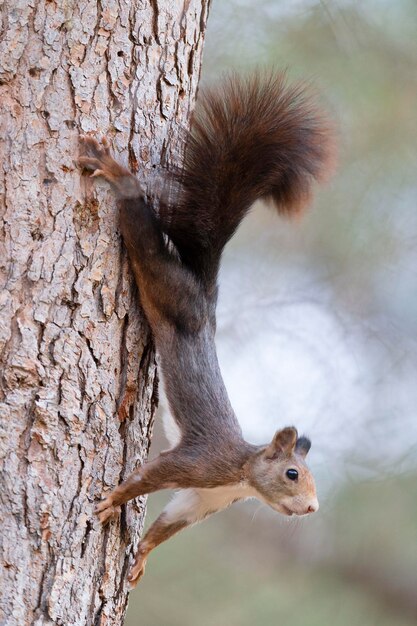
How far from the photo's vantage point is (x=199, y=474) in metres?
1.94

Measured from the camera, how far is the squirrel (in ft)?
6.07

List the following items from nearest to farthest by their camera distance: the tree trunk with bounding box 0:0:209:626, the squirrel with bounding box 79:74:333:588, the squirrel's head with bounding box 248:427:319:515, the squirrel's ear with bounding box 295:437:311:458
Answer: the tree trunk with bounding box 0:0:209:626 → the squirrel with bounding box 79:74:333:588 → the squirrel's head with bounding box 248:427:319:515 → the squirrel's ear with bounding box 295:437:311:458

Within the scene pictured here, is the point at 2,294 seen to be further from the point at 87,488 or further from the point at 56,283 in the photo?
the point at 87,488

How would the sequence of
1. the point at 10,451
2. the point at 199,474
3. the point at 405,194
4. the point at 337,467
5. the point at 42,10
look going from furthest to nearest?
the point at 405,194 → the point at 337,467 → the point at 199,474 → the point at 42,10 → the point at 10,451

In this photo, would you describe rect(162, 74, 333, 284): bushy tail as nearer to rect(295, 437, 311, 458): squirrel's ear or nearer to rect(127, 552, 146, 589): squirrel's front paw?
rect(295, 437, 311, 458): squirrel's ear

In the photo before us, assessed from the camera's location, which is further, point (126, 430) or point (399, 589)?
point (399, 589)

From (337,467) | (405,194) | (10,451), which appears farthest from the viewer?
(405,194)

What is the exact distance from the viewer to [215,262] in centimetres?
197

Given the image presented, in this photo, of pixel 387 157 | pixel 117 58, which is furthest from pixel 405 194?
pixel 117 58

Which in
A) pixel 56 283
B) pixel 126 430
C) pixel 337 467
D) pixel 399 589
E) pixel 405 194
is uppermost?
pixel 405 194

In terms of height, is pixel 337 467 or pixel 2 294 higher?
pixel 337 467

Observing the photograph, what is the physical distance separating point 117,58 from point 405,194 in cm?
219

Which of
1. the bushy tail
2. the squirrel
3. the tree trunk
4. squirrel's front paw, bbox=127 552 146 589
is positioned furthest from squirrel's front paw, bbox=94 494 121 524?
the bushy tail

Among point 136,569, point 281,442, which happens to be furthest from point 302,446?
point 136,569
